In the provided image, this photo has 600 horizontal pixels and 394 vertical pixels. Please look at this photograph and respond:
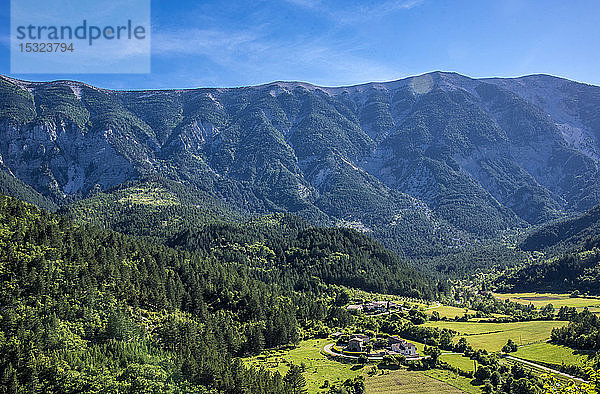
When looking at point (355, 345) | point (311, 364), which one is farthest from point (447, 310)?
point (311, 364)

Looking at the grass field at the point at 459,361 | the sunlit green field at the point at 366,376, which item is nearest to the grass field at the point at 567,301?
the grass field at the point at 459,361

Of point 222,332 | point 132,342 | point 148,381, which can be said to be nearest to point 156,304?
point 222,332

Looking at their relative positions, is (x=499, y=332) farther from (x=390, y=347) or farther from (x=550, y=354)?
(x=390, y=347)

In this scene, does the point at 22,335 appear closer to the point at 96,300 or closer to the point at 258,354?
the point at 96,300

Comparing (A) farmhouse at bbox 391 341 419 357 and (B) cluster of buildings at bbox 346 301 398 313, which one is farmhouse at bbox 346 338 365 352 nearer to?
(A) farmhouse at bbox 391 341 419 357

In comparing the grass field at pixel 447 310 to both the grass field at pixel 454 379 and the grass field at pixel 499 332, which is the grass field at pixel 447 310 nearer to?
the grass field at pixel 499 332

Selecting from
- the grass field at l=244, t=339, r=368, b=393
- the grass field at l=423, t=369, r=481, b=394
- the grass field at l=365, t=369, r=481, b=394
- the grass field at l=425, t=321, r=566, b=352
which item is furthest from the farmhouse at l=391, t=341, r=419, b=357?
the grass field at l=425, t=321, r=566, b=352
